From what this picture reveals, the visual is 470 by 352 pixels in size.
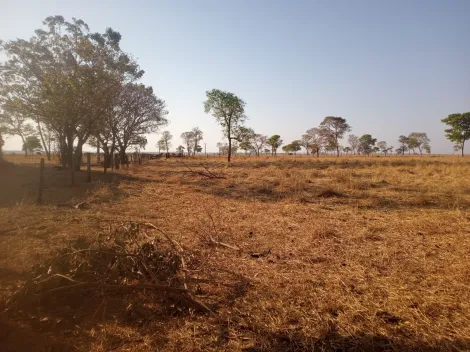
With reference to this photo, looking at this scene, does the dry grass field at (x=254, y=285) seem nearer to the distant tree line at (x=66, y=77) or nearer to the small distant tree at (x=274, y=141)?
the distant tree line at (x=66, y=77)

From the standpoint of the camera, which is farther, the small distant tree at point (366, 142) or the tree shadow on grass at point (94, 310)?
the small distant tree at point (366, 142)

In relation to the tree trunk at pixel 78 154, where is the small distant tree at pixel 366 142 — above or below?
above

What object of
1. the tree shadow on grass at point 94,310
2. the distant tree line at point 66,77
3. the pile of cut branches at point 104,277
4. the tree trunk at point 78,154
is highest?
the distant tree line at point 66,77

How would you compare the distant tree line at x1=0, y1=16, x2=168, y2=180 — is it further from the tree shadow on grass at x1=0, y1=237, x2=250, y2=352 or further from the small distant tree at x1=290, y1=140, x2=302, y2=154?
the small distant tree at x1=290, y1=140, x2=302, y2=154

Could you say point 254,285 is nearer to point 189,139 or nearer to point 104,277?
point 104,277

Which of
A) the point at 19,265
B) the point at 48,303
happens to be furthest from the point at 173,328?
the point at 19,265

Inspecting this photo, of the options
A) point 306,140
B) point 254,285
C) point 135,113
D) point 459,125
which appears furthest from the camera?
point 306,140

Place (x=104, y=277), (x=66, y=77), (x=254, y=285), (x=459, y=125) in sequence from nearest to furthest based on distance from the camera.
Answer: (x=104, y=277) < (x=254, y=285) < (x=66, y=77) < (x=459, y=125)

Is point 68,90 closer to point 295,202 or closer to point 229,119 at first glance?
point 295,202

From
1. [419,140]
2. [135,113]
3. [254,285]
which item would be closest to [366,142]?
[419,140]

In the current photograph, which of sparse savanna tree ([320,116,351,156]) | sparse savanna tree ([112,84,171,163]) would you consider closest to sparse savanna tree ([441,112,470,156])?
sparse savanna tree ([320,116,351,156])

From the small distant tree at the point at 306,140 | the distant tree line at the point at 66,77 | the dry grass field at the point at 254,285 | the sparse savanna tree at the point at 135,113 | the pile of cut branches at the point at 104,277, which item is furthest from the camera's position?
the small distant tree at the point at 306,140

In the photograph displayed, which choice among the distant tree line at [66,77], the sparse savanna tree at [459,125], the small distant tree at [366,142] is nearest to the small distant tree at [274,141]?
the small distant tree at [366,142]

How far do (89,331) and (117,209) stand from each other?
611cm
